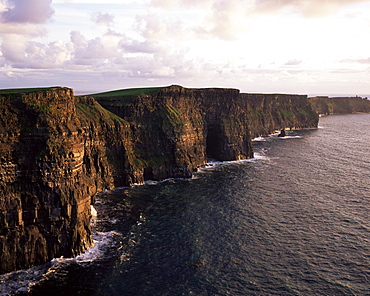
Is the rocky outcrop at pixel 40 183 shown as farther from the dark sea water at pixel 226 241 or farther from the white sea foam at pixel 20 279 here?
the dark sea water at pixel 226 241

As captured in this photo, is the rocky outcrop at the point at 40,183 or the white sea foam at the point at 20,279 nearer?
the white sea foam at the point at 20,279

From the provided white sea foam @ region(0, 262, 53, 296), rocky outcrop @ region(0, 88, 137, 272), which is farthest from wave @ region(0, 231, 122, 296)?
rocky outcrop @ region(0, 88, 137, 272)

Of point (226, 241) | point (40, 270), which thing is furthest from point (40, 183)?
point (226, 241)

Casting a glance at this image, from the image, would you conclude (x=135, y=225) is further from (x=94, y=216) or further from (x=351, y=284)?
(x=351, y=284)

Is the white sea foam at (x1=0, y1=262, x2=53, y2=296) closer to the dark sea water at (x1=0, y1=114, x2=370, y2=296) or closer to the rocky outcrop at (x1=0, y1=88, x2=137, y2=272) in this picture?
the dark sea water at (x1=0, y1=114, x2=370, y2=296)

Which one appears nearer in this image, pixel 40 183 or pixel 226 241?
pixel 40 183

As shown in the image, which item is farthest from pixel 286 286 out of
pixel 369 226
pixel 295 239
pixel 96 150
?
pixel 96 150

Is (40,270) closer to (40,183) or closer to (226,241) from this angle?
(40,183)

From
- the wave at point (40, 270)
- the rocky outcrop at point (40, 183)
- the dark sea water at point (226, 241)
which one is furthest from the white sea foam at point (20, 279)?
the rocky outcrop at point (40, 183)
